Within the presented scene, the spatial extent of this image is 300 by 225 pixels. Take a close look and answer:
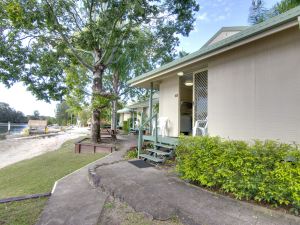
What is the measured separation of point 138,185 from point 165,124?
406cm

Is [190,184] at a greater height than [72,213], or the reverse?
[190,184]

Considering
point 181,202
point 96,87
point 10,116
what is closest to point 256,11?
point 96,87

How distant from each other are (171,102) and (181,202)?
194 inches

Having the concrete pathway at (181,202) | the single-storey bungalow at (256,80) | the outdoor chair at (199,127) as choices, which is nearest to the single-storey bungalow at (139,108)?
the outdoor chair at (199,127)

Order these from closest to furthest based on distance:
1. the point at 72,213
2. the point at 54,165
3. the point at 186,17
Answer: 1. the point at 72,213
2. the point at 54,165
3. the point at 186,17

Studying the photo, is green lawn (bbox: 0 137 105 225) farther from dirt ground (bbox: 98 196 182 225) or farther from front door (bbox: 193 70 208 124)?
front door (bbox: 193 70 208 124)

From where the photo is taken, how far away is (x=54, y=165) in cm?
705

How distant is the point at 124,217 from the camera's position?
9.66ft

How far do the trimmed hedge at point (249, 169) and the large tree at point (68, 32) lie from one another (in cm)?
669

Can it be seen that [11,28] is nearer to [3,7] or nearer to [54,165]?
[3,7]

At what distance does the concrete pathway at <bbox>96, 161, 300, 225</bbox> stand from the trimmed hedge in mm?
207

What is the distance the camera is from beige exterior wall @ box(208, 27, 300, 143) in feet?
12.5

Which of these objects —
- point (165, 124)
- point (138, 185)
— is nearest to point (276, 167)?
point (138, 185)

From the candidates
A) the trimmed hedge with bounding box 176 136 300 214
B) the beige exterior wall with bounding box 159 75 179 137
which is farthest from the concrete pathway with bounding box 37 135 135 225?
the beige exterior wall with bounding box 159 75 179 137
